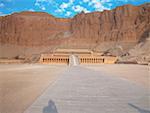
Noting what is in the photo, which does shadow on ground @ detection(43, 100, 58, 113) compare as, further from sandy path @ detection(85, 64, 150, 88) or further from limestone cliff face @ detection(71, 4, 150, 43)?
limestone cliff face @ detection(71, 4, 150, 43)

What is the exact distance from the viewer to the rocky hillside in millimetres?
116750

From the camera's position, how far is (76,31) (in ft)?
447

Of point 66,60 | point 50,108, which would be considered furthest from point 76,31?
point 50,108

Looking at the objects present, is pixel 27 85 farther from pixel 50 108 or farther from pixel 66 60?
pixel 66 60

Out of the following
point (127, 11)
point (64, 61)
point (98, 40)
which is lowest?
point (64, 61)

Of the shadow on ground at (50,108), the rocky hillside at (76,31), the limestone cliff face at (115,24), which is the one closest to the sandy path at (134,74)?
the shadow on ground at (50,108)

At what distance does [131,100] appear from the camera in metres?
6.83

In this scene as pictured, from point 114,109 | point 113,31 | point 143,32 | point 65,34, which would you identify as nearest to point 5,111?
point 114,109

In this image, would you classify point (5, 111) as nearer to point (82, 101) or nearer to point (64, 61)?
point (82, 101)

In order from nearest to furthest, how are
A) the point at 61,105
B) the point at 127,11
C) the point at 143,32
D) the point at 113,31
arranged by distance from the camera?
the point at 61,105, the point at 143,32, the point at 113,31, the point at 127,11

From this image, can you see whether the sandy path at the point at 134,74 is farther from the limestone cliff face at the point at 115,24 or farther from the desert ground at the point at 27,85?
the limestone cliff face at the point at 115,24

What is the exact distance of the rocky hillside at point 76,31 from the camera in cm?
11675

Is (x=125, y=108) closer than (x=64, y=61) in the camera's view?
Yes

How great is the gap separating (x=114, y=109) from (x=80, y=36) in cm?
12742
